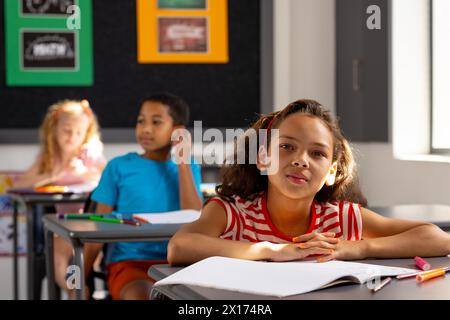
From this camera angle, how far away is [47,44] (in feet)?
17.0

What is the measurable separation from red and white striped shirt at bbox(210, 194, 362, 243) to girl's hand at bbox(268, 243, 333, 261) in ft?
0.98

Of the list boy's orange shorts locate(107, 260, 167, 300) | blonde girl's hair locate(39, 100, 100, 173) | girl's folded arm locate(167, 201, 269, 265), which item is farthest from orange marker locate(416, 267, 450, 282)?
blonde girl's hair locate(39, 100, 100, 173)

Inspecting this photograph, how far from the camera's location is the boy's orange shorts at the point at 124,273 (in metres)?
2.94

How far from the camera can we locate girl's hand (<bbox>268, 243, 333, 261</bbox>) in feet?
5.46

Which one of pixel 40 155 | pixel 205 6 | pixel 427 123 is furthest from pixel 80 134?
pixel 427 123

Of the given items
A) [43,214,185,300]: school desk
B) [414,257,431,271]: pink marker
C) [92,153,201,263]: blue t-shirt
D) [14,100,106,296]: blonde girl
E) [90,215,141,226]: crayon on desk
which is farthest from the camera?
[14,100,106,296]: blonde girl

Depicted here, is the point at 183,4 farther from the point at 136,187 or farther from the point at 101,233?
the point at 101,233

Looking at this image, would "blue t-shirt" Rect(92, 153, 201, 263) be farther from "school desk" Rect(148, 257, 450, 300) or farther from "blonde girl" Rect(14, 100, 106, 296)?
"school desk" Rect(148, 257, 450, 300)

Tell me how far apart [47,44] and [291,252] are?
3.77 metres

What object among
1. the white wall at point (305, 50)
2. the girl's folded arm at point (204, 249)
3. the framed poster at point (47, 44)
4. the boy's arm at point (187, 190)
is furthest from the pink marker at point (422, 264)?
the framed poster at point (47, 44)

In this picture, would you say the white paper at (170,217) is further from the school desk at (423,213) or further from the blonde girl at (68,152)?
the blonde girl at (68,152)

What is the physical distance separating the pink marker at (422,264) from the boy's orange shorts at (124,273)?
53.6 inches

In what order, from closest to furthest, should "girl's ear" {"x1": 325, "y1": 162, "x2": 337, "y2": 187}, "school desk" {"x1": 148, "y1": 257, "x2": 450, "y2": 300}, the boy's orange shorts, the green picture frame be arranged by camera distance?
1. "school desk" {"x1": 148, "y1": 257, "x2": 450, "y2": 300}
2. "girl's ear" {"x1": 325, "y1": 162, "x2": 337, "y2": 187}
3. the boy's orange shorts
4. the green picture frame

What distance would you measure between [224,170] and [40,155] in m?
2.70
